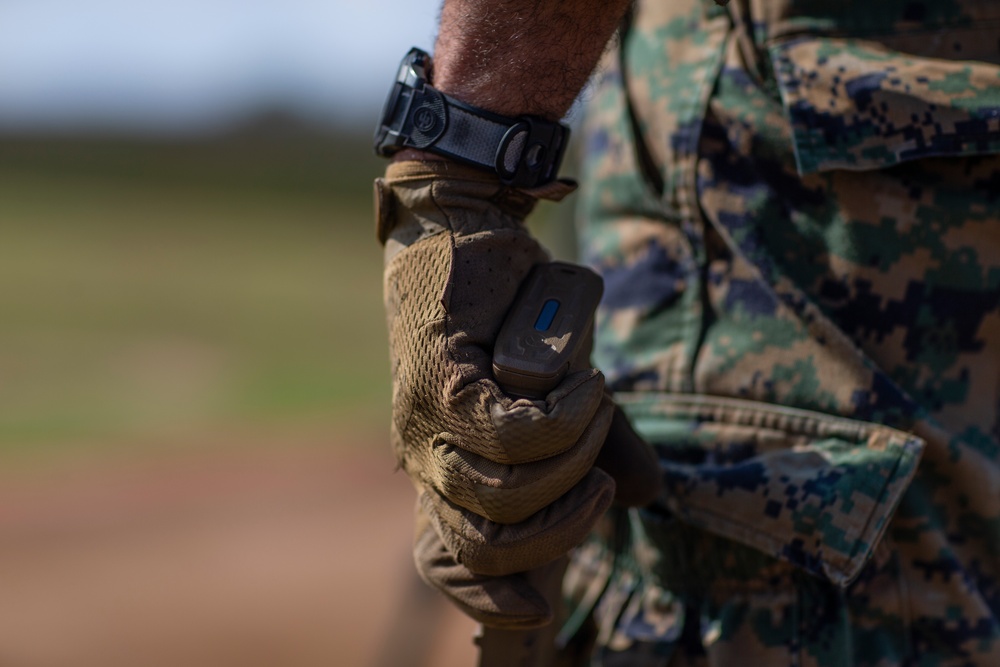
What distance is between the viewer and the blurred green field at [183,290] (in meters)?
8.86

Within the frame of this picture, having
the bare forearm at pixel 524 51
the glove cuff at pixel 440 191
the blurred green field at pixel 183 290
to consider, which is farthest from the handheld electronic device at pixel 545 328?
the blurred green field at pixel 183 290

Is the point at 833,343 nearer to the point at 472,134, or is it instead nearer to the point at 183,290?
the point at 472,134

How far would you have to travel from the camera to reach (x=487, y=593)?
3.96 ft

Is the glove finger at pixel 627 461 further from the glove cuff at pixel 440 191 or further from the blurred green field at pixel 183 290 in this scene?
the blurred green field at pixel 183 290

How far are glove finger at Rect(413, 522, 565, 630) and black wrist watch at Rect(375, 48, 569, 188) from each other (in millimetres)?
498

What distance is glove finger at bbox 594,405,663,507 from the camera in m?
1.31

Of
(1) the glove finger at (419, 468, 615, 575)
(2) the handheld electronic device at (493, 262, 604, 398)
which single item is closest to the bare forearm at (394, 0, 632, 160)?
(2) the handheld electronic device at (493, 262, 604, 398)

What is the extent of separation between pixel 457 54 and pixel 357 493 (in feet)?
19.0

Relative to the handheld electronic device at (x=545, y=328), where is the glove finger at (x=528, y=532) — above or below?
below

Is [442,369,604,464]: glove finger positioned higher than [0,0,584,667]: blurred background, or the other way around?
[442,369,604,464]: glove finger

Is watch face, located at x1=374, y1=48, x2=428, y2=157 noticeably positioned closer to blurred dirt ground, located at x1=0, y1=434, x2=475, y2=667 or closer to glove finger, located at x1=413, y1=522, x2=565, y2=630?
glove finger, located at x1=413, y1=522, x2=565, y2=630

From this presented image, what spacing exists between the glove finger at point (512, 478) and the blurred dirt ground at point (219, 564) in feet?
7.71

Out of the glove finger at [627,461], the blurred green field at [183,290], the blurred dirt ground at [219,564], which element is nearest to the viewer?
the glove finger at [627,461]

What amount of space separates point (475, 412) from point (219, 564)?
4.55 meters
